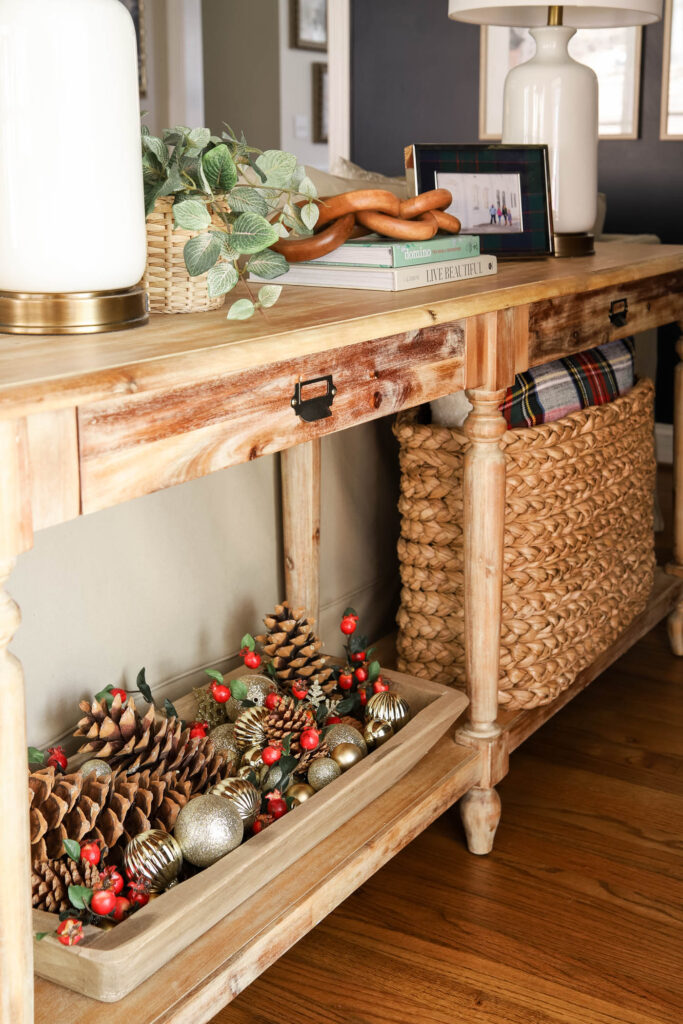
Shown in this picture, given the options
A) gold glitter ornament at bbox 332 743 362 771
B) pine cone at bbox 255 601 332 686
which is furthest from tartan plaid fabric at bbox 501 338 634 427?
gold glitter ornament at bbox 332 743 362 771

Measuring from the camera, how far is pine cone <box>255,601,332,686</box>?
5.13 ft

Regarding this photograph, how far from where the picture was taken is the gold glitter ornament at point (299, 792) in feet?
4.28

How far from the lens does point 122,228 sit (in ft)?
3.22

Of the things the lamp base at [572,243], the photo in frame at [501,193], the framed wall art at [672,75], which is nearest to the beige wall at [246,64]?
the framed wall art at [672,75]

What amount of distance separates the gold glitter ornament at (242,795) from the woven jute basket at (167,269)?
538 mm

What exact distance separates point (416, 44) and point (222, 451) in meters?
3.77

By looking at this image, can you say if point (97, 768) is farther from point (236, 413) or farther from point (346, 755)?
point (236, 413)

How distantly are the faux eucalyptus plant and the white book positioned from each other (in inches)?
5.5

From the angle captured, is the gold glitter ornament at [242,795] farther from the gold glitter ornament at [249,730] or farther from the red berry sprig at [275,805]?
the gold glitter ornament at [249,730]

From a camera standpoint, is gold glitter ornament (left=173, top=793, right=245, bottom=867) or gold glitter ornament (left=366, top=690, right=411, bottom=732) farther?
gold glitter ornament (left=366, top=690, right=411, bottom=732)

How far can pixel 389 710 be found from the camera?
1.48 meters

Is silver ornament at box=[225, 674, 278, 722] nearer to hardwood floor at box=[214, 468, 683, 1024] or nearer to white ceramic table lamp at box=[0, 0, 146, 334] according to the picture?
hardwood floor at box=[214, 468, 683, 1024]

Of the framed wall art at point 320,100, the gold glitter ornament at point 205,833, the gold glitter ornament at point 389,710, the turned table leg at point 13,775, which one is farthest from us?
the framed wall art at point 320,100

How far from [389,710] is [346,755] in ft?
0.39
